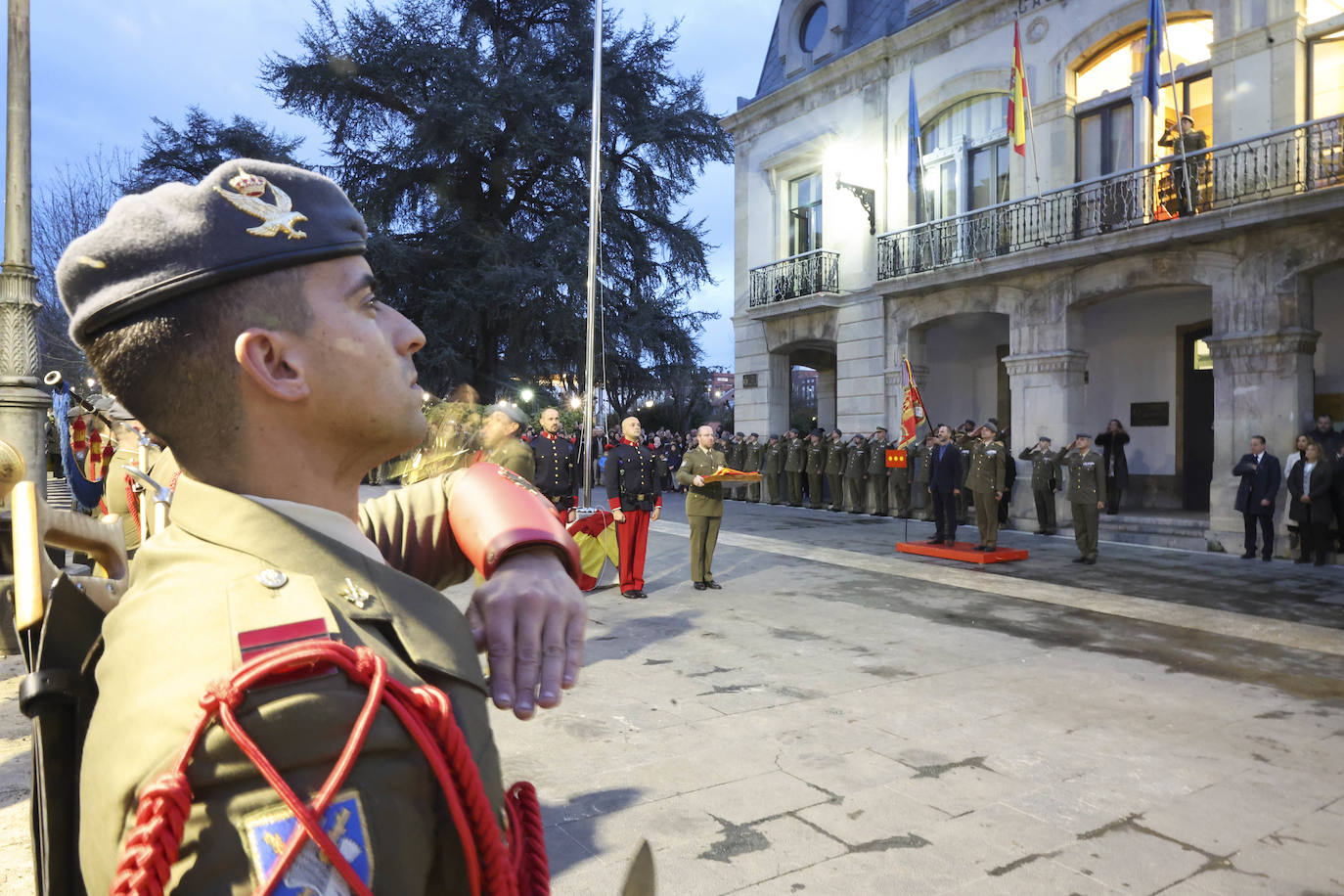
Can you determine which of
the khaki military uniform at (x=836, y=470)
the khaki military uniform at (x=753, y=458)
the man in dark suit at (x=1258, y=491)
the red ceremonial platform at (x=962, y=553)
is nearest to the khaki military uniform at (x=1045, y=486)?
the red ceremonial platform at (x=962, y=553)

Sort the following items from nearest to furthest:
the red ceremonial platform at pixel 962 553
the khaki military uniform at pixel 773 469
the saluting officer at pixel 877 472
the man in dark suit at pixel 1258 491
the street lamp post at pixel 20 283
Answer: the street lamp post at pixel 20 283 < the red ceremonial platform at pixel 962 553 < the man in dark suit at pixel 1258 491 < the saluting officer at pixel 877 472 < the khaki military uniform at pixel 773 469

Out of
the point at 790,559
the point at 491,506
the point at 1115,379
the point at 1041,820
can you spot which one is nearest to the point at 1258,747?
the point at 1041,820

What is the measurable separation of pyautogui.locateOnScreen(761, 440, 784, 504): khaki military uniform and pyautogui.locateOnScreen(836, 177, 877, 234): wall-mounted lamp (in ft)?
17.0

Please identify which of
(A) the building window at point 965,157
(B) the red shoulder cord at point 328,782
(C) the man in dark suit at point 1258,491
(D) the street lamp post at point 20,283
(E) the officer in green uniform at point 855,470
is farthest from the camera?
(E) the officer in green uniform at point 855,470

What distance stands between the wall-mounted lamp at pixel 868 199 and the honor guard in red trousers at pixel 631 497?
10.6 metres

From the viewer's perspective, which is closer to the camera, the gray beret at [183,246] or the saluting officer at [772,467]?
the gray beret at [183,246]

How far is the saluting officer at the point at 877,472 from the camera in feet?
55.1

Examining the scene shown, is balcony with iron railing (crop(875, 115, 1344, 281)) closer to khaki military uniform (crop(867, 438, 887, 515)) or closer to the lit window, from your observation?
the lit window

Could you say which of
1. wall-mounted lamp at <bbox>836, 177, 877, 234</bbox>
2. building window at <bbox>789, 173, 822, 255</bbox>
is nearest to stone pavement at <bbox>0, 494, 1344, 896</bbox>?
wall-mounted lamp at <bbox>836, 177, 877, 234</bbox>

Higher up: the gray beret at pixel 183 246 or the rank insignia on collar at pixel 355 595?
the gray beret at pixel 183 246

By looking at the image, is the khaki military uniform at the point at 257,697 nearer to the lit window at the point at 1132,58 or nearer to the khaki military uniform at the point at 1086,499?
the khaki military uniform at the point at 1086,499

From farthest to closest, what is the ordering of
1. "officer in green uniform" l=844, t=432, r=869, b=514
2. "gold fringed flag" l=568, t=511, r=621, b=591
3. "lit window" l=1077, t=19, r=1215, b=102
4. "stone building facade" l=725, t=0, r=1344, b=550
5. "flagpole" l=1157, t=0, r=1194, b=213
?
"officer in green uniform" l=844, t=432, r=869, b=514
"lit window" l=1077, t=19, r=1215, b=102
"flagpole" l=1157, t=0, r=1194, b=213
"stone building facade" l=725, t=0, r=1344, b=550
"gold fringed flag" l=568, t=511, r=621, b=591

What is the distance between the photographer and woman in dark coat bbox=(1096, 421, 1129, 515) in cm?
1467

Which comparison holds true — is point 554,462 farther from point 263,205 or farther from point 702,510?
point 263,205
